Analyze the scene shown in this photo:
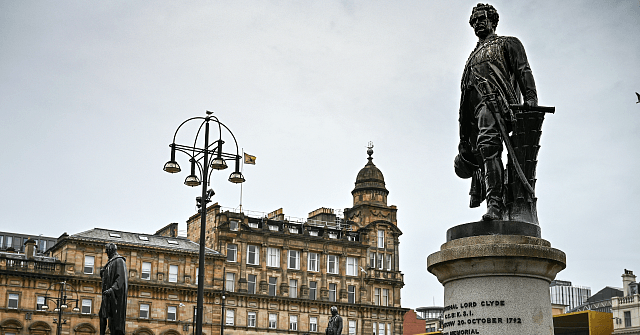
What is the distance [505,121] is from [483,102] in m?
0.42

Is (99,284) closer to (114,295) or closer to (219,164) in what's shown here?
(219,164)

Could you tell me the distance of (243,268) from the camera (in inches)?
2872

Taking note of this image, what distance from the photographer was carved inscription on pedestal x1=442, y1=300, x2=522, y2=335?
10.1m

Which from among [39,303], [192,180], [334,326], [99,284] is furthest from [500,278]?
[39,303]

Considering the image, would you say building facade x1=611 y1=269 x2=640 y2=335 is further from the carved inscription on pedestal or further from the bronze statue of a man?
the carved inscription on pedestal

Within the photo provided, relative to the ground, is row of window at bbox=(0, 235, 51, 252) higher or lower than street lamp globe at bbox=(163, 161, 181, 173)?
higher

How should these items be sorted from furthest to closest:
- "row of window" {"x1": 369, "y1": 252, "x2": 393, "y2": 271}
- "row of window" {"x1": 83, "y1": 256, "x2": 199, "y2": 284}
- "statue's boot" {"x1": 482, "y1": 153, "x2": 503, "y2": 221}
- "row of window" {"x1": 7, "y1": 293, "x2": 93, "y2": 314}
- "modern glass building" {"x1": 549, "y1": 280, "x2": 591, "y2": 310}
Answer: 1. "modern glass building" {"x1": 549, "y1": 280, "x2": 591, "y2": 310}
2. "row of window" {"x1": 369, "y1": 252, "x2": 393, "y2": 271}
3. "row of window" {"x1": 83, "y1": 256, "x2": 199, "y2": 284}
4. "row of window" {"x1": 7, "y1": 293, "x2": 93, "y2": 314}
5. "statue's boot" {"x1": 482, "y1": 153, "x2": 503, "y2": 221}

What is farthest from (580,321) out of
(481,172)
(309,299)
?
(481,172)

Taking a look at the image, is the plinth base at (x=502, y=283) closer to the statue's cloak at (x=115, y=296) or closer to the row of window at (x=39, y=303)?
the statue's cloak at (x=115, y=296)

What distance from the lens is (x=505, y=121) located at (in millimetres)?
11391

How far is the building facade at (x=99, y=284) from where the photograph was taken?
6206cm

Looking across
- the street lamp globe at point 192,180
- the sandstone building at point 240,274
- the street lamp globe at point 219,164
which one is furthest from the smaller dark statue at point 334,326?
the sandstone building at point 240,274

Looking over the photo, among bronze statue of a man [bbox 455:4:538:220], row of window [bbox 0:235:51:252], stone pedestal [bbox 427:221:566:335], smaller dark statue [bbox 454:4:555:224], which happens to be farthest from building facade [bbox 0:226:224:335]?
stone pedestal [bbox 427:221:566:335]

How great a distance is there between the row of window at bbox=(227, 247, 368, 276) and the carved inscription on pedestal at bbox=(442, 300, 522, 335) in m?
63.1
